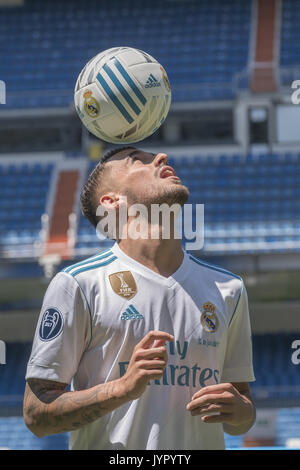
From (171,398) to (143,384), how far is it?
10.8 inches

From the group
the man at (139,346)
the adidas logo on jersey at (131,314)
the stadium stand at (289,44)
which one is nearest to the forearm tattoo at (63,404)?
the man at (139,346)

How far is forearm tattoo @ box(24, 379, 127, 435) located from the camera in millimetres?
2217

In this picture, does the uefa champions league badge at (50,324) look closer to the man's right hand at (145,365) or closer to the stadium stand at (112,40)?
the man's right hand at (145,365)

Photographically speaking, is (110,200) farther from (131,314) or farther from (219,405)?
(219,405)

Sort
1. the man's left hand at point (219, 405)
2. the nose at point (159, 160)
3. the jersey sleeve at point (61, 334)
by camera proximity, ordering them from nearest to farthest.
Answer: the man's left hand at point (219, 405)
the jersey sleeve at point (61, 334)
the nose at point (159, 160)

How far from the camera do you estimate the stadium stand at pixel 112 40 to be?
14906 millimetres

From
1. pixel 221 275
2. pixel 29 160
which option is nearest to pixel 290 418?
pixel 29 160

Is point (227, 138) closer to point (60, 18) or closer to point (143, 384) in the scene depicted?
point (60, 18)

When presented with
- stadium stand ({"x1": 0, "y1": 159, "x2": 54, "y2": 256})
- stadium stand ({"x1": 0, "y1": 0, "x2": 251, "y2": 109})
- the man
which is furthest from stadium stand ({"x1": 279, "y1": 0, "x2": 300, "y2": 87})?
the man

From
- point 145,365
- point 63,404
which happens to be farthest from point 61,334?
point 145,365

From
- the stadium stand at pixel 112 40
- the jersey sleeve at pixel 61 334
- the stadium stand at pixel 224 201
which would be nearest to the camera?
the jersey sleeve at pixel 61 334

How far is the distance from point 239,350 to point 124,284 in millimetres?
490

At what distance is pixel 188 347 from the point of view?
2.42 meters

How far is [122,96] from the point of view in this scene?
312 centimetres
